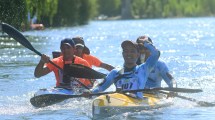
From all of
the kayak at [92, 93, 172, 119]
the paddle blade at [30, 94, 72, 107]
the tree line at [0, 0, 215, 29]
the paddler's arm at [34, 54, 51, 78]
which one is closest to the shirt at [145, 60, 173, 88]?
the kayak at [92, 93, 172, 119]

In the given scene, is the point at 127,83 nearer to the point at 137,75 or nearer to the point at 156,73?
the point at 137,75

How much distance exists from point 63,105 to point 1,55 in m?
15.9

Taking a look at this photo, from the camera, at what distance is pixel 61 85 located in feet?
48.2

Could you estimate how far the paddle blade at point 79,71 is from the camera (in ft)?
47.0

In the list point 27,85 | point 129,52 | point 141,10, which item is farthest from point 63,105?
point 141,10

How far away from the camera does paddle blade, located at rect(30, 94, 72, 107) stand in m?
14.1

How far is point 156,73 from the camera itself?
47.5ft

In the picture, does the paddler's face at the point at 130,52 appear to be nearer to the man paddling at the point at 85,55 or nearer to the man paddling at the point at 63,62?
the man paddling at the point at 63,62

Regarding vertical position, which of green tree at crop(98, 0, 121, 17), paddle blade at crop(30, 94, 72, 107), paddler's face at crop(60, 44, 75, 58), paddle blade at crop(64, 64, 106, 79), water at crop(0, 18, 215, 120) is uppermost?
paddler's face at crop(60, 44, 75, 58)

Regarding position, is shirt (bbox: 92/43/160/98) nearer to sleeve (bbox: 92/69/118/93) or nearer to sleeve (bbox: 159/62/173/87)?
sleeve (bbox: 92/69/118/93)

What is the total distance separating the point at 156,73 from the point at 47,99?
235 centimetres

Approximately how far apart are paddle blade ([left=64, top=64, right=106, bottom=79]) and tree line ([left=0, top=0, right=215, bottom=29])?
2110 centimetres

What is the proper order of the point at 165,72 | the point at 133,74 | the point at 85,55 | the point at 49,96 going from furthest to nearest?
1. the point at 85,55
2. the point at 165,72
3. the point at 49,96
4. the point at 133,74

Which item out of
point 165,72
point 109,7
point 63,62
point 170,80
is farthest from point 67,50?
point 109,7
